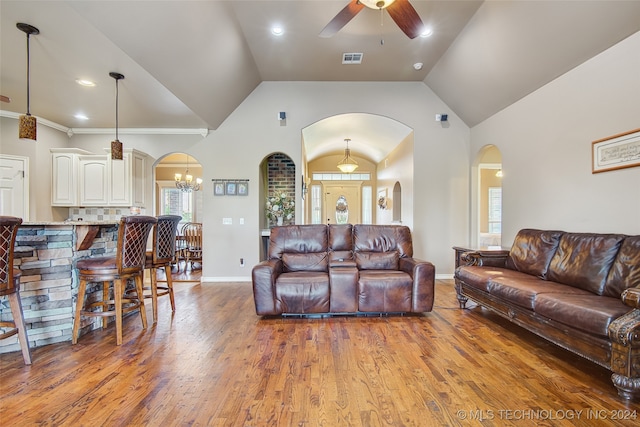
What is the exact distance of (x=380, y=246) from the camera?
3.86m

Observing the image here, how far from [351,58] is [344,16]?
1899 millimetres

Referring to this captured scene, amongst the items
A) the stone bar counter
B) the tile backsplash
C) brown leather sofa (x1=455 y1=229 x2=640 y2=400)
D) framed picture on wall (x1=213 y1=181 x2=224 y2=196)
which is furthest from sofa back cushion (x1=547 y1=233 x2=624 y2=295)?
the tile backsplash

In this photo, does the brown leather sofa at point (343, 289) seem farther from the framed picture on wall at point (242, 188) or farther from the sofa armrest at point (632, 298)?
the framed picture on wall at point (242, 188)

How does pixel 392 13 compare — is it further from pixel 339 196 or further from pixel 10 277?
pixel 339 196

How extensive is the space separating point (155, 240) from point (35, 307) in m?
1.14

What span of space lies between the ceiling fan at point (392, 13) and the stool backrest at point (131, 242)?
265cm

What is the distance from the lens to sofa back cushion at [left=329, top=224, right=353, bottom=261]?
3812mm

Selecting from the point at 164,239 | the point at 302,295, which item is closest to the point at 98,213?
the point at 164,239

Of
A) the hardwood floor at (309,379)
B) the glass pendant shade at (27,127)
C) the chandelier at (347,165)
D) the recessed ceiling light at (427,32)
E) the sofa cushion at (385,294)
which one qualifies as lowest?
the hardwood floor at (309,379)

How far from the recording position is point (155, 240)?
3.37 metres

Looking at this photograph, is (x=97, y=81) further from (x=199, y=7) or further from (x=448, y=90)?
(x=448, y=90)

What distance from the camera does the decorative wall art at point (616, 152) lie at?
260 cm

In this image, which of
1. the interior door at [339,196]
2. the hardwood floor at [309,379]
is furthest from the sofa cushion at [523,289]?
the interior door at [339,196]

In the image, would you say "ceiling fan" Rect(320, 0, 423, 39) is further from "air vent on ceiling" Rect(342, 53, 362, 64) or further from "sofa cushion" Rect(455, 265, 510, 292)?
"sofa cushion" Rect(455, 265, 510, 292)
